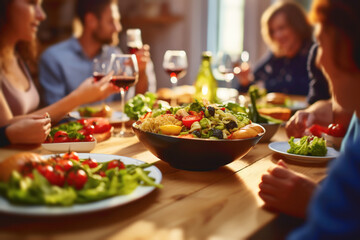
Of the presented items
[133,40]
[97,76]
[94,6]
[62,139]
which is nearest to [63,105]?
[97,76]

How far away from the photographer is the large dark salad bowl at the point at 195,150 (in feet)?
3.55

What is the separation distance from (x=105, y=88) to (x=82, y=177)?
3.25 ft

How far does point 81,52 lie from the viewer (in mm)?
3229

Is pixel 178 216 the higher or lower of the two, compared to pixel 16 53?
lower

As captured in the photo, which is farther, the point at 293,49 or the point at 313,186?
the point at 293,49

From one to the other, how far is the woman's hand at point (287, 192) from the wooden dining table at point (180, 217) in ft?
0.09

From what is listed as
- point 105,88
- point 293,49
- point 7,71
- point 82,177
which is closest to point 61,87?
point 7,71

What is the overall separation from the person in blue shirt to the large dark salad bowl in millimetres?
159

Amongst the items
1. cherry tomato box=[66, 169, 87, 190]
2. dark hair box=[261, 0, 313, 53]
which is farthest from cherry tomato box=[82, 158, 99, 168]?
dark hair box=[261, 0, 313, 53]

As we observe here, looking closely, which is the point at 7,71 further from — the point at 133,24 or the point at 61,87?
the point at 133,24

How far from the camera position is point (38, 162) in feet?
2.95

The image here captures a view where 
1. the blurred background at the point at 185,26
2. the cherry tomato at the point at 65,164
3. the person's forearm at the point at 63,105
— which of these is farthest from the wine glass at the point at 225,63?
the blurred background at the point at 185,26

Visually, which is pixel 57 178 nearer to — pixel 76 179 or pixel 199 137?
pixel 76 179

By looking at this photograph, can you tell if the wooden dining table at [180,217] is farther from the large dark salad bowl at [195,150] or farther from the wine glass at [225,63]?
the wine glass at [225,63]
